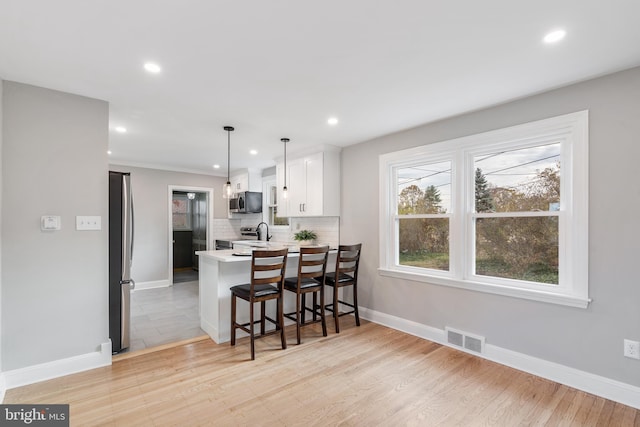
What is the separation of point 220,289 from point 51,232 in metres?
1.54

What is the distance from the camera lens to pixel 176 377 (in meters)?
2.56

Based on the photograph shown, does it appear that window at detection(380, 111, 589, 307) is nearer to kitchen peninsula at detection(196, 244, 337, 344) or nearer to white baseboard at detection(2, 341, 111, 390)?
kitchen peninsula at detection(196, 244, 337, 344)

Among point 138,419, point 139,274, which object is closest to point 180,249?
point 139,274

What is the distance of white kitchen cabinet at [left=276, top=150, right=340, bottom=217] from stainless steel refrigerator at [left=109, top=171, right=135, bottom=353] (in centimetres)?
231

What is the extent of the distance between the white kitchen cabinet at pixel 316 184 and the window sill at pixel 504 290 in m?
1.34

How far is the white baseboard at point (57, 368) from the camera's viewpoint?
7.74ft

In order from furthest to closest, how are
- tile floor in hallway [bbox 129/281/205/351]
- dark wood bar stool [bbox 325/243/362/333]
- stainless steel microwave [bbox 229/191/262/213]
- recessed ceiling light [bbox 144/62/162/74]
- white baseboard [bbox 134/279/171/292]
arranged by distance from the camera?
1. stainless steel microwave [bbox 229/191/262/213]
2. white baseboard [bbox 134/279/171/292]
3. dark wood bar stool [bbox 325/243/362/333]
4. tile floor in hallway [bbox 129/281/205/351]
5. recessed ceiling light [bbox 144/62/162/74]

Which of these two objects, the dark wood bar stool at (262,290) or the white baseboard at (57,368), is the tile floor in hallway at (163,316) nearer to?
the white baseboard at (57,368)

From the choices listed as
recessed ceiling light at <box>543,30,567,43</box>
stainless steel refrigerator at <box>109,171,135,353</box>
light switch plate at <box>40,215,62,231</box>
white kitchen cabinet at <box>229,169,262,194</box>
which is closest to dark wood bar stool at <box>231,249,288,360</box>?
stainless steel refrigerator at <box>109,171,135,353</box>

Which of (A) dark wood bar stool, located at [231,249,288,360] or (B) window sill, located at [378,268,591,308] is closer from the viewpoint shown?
(B) window sill, located at [378,268,591,308]

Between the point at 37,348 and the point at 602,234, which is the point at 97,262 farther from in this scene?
the point at 602,234

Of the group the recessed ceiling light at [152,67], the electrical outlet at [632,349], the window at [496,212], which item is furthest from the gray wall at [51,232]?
the electrical outlet at [632,349]

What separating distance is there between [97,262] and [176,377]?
4.06ft

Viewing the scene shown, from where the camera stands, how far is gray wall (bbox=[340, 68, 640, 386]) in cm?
219
